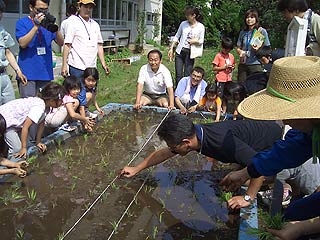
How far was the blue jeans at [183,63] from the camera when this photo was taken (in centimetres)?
748

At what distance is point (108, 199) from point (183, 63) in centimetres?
469

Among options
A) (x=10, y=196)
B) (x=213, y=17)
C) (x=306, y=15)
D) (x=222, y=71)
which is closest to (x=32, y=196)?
(x=10, y=196)

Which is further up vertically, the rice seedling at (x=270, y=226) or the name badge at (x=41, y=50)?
the name badge at (x=41, y=50)

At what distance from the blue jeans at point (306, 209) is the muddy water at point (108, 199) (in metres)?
0.62

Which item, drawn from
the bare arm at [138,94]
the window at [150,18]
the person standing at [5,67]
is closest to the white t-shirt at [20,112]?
the person standing at [5,67]

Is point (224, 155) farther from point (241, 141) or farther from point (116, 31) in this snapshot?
point (116, 31)

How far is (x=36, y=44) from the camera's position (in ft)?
15.7

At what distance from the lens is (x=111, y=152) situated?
15.2ft

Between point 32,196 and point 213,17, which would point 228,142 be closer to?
point 32,196

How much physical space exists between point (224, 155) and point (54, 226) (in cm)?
136

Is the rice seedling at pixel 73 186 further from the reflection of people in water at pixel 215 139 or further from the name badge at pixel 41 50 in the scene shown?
the name badge at pixel 41 50

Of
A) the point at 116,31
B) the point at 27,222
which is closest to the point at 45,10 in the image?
the point at 27,222

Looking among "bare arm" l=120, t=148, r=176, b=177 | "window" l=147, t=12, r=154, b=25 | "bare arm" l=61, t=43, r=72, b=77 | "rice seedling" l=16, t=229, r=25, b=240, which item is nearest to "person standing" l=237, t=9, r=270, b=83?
"bare arm" l=61, t=43, r=72, b=77

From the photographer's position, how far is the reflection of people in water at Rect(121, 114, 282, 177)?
9.43 feet
